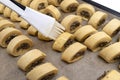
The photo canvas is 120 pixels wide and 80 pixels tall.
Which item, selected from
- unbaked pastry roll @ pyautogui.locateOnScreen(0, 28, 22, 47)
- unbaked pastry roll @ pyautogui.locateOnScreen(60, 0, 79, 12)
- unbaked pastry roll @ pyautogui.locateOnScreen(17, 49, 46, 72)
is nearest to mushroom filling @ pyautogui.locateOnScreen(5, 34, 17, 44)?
unbaked pastry roll @ pyautogui.locateOnScreen(0, 28, 22, 47)

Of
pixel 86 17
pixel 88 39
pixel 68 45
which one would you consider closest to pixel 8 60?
pixel 68 45

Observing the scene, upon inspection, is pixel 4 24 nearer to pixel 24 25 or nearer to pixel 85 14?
pixel 24 25

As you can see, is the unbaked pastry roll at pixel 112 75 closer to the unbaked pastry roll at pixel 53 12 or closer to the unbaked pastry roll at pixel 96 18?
the unbaked pastry roll at pixel 96 18

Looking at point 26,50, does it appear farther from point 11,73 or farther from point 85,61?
point 85,61

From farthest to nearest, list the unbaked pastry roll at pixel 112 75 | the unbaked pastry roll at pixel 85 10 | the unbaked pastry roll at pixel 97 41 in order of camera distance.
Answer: the unbaked pastry roll at pixel 85 10 < the unbaked pastry roll at pixel 97 41 < the unbaked pastry roll at pixel 112 75

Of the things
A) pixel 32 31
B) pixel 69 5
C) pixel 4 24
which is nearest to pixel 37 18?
pixel 32 31

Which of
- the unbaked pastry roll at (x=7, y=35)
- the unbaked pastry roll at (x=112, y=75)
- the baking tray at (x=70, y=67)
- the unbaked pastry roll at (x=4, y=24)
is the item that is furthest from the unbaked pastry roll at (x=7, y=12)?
the unbaked pastry roll at (x=112, y=75)
